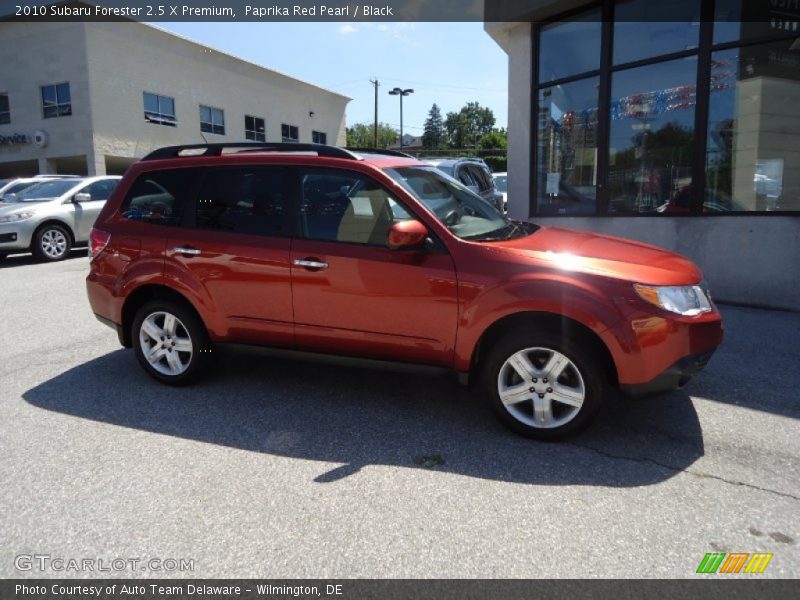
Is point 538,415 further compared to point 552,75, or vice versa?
point 552,75

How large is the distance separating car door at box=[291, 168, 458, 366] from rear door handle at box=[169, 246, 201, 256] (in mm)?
814

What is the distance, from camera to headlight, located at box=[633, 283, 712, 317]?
3270mm

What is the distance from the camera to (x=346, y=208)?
3.91 metres

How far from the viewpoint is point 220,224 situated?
4.25 m

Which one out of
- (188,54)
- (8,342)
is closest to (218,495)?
(8,342)

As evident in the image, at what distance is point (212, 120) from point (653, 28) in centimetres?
3038

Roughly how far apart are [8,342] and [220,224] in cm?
321

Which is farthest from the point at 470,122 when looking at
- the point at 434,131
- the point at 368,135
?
the point at 368,135

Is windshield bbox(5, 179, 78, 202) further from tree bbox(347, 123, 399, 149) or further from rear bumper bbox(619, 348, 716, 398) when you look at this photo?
tree bbox(347, 123, 399, 149)

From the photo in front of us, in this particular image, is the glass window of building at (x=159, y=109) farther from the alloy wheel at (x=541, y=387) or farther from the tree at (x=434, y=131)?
the tree at (x=434, y=131)

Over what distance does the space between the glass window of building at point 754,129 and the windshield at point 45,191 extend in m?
11.9

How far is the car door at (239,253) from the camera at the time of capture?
4035 millimetres
